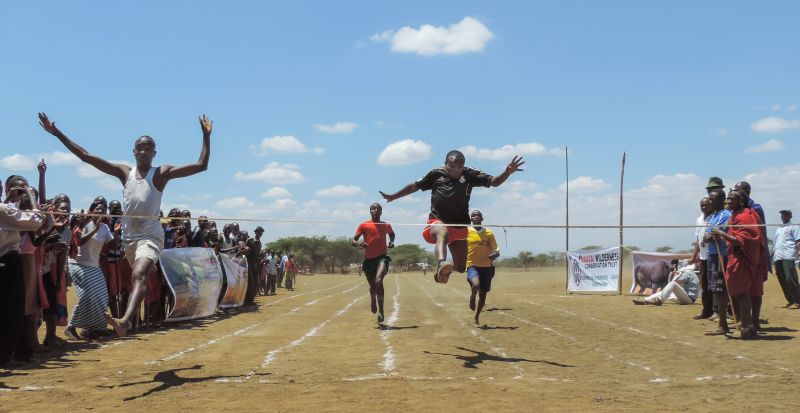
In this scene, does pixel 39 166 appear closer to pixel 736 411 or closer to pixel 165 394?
pixel 165 394

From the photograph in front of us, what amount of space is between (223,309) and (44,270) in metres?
7.00

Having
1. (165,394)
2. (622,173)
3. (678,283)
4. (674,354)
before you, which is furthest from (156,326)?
(622,173)

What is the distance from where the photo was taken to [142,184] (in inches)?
259

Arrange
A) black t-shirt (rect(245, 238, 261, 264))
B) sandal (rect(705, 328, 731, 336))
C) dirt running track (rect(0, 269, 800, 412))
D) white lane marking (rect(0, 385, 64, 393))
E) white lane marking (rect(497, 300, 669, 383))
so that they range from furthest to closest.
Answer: black t-shirt (rect(245, 238, 261, 264)), sandal (rect(705, 328, 731, 336)), white lane marking (rect(497, 300, 669, 383)), white lane marking (rect(0, 385, 64, 393)), dirt running track (rect(0, 269, 800, 412))

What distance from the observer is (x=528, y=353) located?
817 centimetres

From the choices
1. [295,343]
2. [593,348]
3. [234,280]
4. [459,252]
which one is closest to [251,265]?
[234,280]

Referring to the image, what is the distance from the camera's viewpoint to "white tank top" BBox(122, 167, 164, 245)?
6.52 metres

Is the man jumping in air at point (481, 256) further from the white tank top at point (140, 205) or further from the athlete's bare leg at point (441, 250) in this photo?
the white tank top at point (140, 205)

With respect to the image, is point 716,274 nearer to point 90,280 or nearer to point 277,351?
point 277,351

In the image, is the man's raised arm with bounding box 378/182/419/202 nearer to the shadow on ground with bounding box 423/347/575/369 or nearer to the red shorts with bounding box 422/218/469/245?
the red shorts with bounding box 422/218/469/245

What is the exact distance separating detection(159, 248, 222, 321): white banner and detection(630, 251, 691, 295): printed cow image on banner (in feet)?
52.3

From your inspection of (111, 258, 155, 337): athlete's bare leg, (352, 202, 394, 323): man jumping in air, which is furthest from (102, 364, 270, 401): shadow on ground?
(352, 202, 394, 323): man jumping in air

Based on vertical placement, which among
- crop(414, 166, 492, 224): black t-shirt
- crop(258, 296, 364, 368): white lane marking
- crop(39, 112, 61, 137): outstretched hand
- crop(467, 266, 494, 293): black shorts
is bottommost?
crop(258, 296, 364, 368): white lane marking

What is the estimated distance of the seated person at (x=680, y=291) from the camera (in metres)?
17.6
